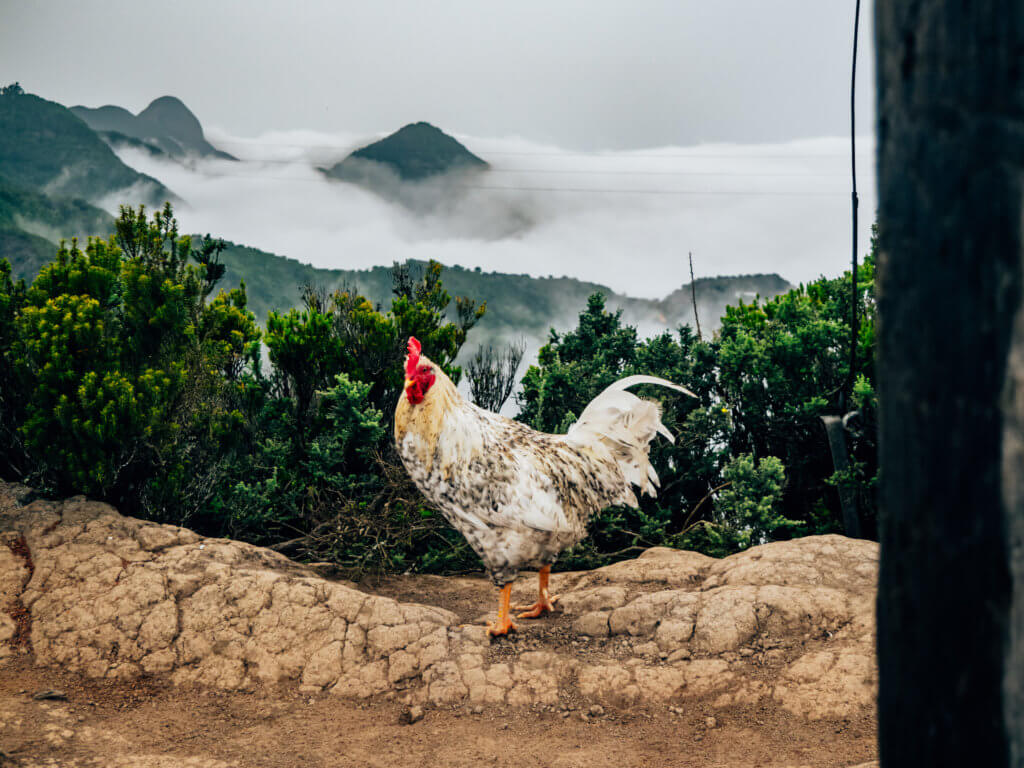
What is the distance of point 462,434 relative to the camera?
4812mm

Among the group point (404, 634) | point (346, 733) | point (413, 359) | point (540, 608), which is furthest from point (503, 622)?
point (413, 359)

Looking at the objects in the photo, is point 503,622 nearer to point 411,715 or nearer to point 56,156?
point 411,715

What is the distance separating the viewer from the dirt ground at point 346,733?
350cm

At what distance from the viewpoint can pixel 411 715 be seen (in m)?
4.04

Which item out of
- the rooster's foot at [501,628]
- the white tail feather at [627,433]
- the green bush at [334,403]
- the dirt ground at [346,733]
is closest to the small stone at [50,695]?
the dirt ground at [346,733]

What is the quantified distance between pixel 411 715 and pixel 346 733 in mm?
389

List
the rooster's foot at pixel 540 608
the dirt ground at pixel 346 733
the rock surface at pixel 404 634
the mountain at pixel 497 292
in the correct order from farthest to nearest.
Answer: the mountain at pixel 497 292 → the rooster's foot at pixel 540 608 → the rock surface at pixel 404 634 → the dirt ground at pixel 346 733

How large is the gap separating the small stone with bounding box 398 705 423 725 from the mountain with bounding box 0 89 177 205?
1279 centimetres

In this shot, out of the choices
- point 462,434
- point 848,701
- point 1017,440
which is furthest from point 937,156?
point 462,434

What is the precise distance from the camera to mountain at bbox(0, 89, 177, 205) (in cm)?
1391

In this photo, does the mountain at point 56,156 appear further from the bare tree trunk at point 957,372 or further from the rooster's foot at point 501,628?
the bare tree trunk at point 957,372

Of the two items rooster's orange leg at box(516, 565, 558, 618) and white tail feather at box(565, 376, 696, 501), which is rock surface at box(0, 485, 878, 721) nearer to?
rooster's orange leg at box(516, 565, 558, 618)

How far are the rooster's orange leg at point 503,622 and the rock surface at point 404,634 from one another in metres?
0.09

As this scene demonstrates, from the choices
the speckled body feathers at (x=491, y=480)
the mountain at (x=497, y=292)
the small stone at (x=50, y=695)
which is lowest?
the small stone at (x=50, y=695)
